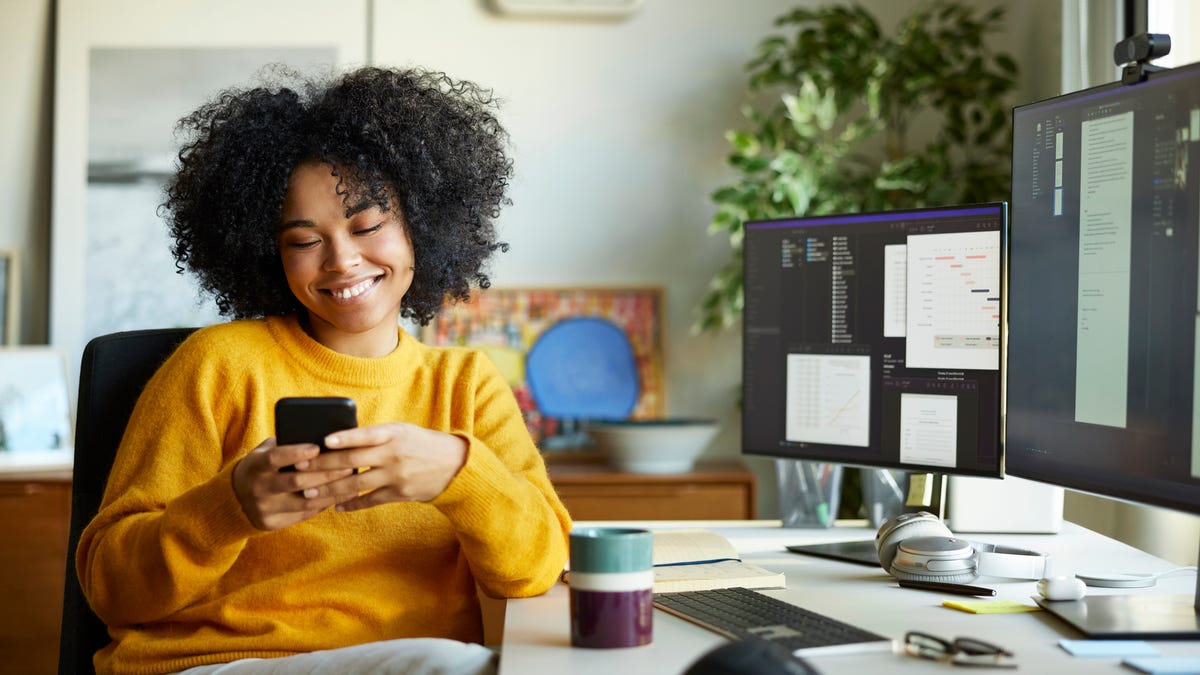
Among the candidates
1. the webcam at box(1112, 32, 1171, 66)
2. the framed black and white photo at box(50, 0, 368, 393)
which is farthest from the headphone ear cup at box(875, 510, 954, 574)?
the framed black and white photo at box(50, 0, 368, 393)

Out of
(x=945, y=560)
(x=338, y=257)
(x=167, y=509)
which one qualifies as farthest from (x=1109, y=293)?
(x=167, y=509)

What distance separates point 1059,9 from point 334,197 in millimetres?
2277

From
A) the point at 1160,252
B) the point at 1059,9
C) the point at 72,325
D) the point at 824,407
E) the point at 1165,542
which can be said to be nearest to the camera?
the point at 1160,252

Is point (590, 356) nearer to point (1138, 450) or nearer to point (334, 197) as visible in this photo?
point (334, 197)

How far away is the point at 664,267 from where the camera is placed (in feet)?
11.5

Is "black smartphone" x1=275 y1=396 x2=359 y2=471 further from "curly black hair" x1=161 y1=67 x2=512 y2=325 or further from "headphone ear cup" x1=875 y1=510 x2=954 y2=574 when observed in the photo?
"headphone ear cup" x1=875 y1=510 x2=954 y2=574

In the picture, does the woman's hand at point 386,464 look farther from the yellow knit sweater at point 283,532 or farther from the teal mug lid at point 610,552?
the teal mug lid at point 610,552

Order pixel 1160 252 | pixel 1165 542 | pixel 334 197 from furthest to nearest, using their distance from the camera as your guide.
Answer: pixel 1165 542 < pixel 334 197 < pixel 1160 252

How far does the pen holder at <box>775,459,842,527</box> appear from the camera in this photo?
6.35 feet

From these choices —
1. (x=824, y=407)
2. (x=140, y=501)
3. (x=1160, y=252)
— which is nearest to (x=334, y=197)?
(x=140, y=501)

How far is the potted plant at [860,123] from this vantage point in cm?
309

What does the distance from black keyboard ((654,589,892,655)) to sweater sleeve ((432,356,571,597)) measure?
14 centimetres

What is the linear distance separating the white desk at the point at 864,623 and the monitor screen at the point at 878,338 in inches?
7.1

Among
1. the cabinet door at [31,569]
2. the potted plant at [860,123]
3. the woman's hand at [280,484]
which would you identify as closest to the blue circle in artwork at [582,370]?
the potted plant at [860,123]
